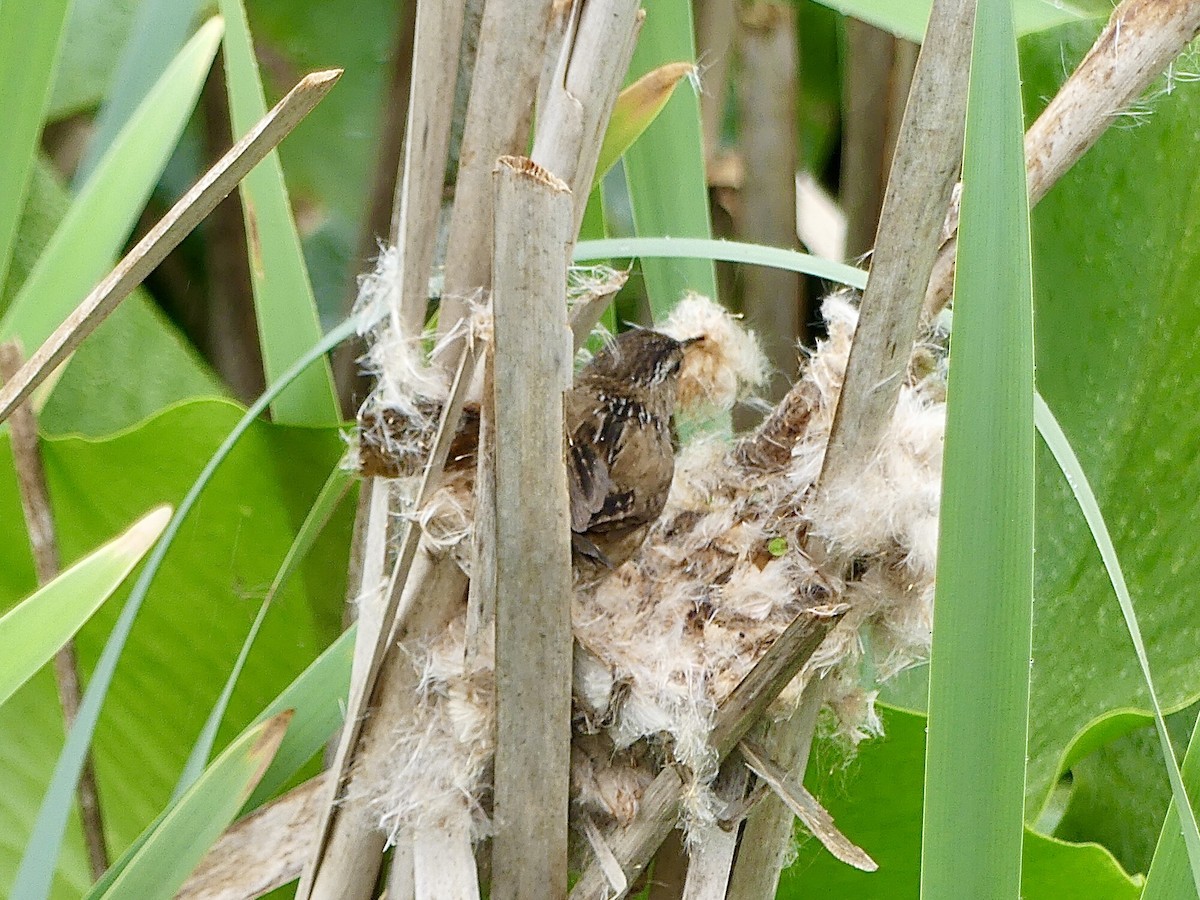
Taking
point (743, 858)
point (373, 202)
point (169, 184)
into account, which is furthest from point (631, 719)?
point (169, 184)

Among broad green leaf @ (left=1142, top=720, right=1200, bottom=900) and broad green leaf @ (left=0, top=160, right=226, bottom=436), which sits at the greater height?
broad green leaf @ (left=0, top=160, right=226, bottom=436)

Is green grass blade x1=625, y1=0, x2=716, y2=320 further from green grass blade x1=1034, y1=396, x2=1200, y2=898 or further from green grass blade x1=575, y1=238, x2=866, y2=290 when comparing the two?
green grass blade x1=1034, y1=396, x2=1200, y2=898

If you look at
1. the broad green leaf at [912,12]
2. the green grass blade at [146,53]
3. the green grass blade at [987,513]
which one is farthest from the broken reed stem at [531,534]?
the green grass blade at [146,53]

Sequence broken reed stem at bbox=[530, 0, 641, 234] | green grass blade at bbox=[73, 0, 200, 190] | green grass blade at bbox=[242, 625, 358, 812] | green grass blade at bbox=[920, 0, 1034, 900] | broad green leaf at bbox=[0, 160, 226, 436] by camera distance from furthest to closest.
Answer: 1. broad green leaf at bbox=[0, 160, 226, 436]
2. green grass blade at bbox=[73, 0, 200, 190]
3. green grass blade at bbox=[242, 625, 358, 812]
4. broken reed stem at bbox=[530, 0, 641, 234]
5. green grass blade at bbox=[920, 0, 1034, 900]

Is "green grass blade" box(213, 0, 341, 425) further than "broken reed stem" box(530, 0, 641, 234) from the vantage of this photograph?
Yes

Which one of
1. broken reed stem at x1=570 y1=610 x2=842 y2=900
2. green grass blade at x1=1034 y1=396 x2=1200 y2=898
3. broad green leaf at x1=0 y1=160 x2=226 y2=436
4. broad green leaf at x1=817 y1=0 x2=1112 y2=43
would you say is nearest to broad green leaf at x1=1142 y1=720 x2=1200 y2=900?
green grass blade at x1=1034 y1=396 x2=1200 y2=898
